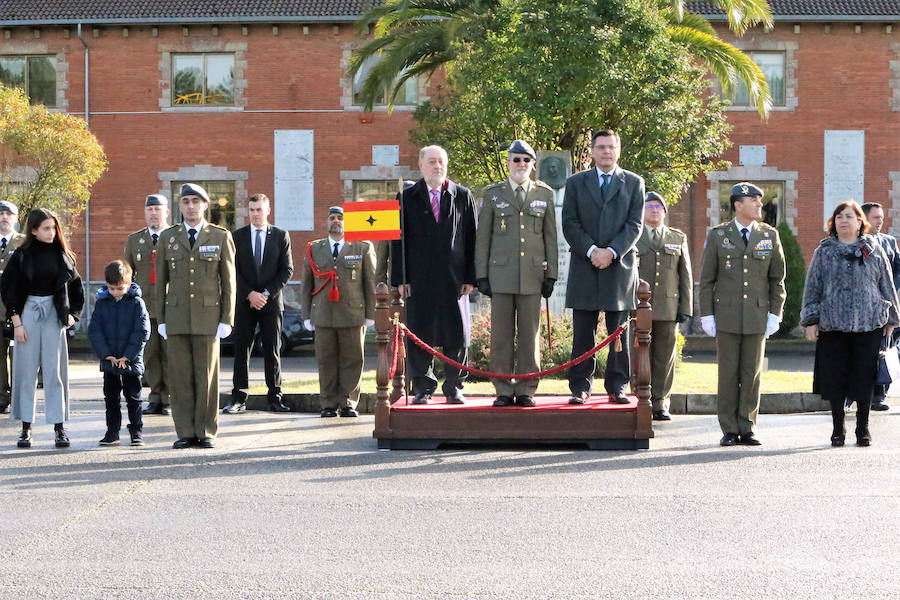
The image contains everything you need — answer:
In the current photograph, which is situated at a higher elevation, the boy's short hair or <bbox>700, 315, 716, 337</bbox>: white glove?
the boy's short hair

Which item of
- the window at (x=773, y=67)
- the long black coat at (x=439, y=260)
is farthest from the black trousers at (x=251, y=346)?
the window at (x=773, y=67)

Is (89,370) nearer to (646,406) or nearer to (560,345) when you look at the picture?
(560,345)

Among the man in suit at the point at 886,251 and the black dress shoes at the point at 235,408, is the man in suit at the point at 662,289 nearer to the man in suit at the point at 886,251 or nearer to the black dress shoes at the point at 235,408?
the man in suit at the point at 886,251

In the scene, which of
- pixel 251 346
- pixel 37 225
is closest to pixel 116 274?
pixel 37 225

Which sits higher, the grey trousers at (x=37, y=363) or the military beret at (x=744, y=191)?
the military beret at (x=744, y=191)

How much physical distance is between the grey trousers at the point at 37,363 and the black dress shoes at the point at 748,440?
538 centimetres

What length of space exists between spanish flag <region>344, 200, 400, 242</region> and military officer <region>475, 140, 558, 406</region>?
743mm

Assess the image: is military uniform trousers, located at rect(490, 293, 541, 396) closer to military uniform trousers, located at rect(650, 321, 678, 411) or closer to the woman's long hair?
military uniform trousers, located at rect(650, 321, 678, 411)

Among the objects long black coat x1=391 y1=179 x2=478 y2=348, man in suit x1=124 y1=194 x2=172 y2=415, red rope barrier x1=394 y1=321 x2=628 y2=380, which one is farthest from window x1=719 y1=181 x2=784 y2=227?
red rope barrier x1=394 y1=321 x2=628 y2=380

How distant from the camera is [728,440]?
9.42 m

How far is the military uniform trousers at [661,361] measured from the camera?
1105cm

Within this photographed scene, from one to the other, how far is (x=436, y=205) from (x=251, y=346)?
3.43 m

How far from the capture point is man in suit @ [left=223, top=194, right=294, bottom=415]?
12211mm

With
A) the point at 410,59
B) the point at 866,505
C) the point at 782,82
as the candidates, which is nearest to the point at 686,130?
the point at 410,59
